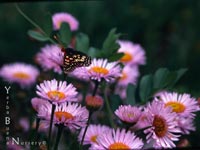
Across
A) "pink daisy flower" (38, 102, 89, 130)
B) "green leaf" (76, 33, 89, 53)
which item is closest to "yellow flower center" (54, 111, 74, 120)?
"pink daisy flower" (38, 102, 89, 130)

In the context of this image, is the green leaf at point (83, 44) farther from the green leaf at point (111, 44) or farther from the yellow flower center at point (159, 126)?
the yellow flower center at point (159, 126)

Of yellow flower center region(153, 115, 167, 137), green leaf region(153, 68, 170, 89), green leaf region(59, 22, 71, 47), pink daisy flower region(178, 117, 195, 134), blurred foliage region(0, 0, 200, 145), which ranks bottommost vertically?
yellow flower center region(153, 115, 167, 137)

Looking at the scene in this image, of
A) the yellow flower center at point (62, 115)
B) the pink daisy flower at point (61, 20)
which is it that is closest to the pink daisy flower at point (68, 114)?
the yellow flower center at point (62, 115)

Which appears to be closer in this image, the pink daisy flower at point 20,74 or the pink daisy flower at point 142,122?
the pink daisy flower at point 142,122

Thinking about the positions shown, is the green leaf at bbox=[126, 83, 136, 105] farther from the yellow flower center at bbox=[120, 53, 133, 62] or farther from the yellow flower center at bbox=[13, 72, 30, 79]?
the yellow flower center at bbox=[13, 72, 30, 79]

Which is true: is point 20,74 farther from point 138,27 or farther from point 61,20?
point 138,27
